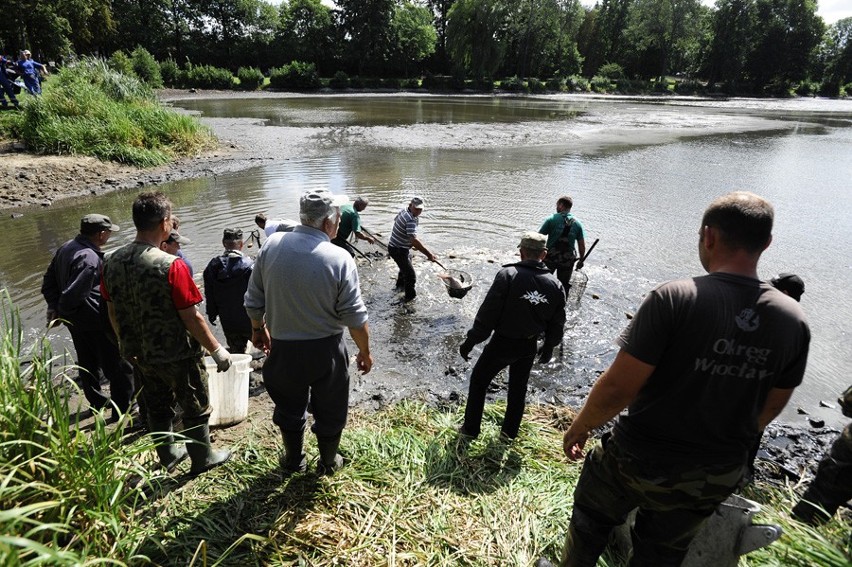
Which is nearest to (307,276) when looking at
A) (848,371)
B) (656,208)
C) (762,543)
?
(762,543)

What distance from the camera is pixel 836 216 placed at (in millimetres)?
12969

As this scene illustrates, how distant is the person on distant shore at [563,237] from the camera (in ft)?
22.9

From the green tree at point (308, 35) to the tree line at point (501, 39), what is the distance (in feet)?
0.46

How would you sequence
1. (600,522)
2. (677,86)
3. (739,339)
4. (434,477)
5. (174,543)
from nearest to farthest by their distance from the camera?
(739,339) → (600,522) → (174,543) → (434,477) → (677,86)

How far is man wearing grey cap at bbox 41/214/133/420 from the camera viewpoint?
4121 millimetres

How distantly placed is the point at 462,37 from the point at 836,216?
185ft

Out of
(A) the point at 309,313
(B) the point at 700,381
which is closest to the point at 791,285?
(B) the point at 700,381

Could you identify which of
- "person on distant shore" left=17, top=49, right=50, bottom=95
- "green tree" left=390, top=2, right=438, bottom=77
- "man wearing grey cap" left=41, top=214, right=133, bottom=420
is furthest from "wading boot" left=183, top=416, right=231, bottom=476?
Result: "green tree" left=390, top=2, right=438, bottom=77

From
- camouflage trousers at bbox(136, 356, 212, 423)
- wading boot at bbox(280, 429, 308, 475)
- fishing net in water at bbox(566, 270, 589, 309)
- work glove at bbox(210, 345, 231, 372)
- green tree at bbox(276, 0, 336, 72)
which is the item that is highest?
green tree at bbox(276, 0, 336, 72)

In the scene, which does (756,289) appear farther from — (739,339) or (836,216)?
(836,216)

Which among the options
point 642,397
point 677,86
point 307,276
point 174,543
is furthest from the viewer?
point 677,86

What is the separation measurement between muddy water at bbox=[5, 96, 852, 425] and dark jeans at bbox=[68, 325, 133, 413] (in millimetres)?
2332

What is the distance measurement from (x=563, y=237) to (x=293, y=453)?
509 cm

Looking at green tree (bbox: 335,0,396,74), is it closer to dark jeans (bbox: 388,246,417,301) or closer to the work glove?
dark jeans (bbox: 388,246,417,301)
